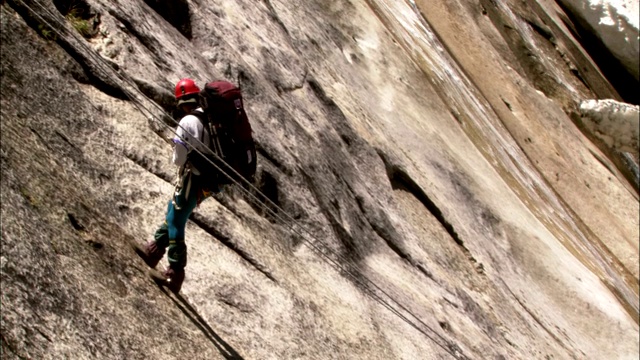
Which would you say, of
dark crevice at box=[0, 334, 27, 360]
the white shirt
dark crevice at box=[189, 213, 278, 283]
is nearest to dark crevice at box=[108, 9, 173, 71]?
dark crevice at box=[189, 213, 278, 283]

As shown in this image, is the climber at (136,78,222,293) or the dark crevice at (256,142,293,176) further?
the dark crevice at (256,142,293,176)

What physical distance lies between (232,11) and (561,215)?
1647cm

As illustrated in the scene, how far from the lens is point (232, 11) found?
14.5m

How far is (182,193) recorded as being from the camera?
27.9 ft

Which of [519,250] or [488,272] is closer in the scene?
[488,272]

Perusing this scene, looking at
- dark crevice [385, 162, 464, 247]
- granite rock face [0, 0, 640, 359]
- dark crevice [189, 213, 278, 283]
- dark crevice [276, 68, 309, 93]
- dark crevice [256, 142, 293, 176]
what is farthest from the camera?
dark crevice [385, 162, 464, 247]

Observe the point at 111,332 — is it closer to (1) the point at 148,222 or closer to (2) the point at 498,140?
(1) the point at 148,222

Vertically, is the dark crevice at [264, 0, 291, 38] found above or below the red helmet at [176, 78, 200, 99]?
below

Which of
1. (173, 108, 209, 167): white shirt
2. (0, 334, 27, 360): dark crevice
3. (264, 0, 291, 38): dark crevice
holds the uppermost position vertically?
(173, 108, 209, 167): white shirt

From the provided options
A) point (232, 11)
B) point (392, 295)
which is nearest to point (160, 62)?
point (232, 11)

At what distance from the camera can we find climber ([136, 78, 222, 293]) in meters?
8.37

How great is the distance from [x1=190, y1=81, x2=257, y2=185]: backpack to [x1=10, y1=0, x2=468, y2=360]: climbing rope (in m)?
0.13

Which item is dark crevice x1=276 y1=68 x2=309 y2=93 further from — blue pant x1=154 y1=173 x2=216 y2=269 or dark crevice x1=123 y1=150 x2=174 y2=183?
blue pant x1=154 y1=173 x2=216 y2=269

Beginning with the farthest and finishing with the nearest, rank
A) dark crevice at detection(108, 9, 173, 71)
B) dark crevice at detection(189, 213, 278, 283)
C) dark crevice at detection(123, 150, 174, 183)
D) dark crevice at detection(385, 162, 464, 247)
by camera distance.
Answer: dark crevice at detection(385, 162, 464, 247), dark crevice at detection(108, 9, 173, 71), dark crevice at detection(189, 213, 278, 283), dark crevice at detection(123, 150, 174, 183)
